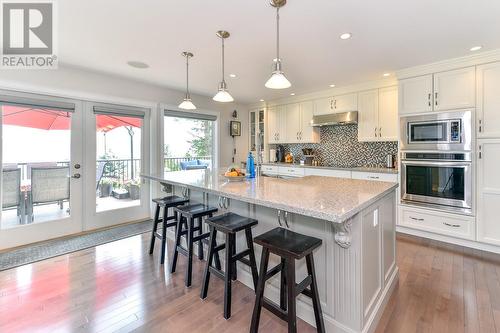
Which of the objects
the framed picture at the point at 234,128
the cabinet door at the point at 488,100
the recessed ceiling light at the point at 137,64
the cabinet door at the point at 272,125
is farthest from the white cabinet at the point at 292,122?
the recessed ceiling light at the point at 137,64

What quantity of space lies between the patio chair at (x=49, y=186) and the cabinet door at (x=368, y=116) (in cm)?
474

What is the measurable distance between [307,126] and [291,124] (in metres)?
0.40

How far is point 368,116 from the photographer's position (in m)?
4.15

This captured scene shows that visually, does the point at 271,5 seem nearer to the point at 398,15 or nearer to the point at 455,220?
the point at 398,15

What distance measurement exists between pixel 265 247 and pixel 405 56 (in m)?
3.00

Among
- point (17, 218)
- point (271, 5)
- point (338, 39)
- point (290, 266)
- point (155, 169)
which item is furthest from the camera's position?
point (155, 169)

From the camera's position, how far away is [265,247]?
1.58 meters

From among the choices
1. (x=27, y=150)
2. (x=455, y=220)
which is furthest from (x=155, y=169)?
(x=455, y=220)

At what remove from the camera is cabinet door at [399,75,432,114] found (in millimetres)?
3318

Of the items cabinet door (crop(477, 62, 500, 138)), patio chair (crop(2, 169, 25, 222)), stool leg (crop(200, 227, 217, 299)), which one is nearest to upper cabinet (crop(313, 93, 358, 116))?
cabinet door (crop(477, 62, 500, 138))

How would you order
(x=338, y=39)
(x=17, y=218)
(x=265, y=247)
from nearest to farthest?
(x=265, y=247)
(x=338, y=39)
(x=17, y=218)

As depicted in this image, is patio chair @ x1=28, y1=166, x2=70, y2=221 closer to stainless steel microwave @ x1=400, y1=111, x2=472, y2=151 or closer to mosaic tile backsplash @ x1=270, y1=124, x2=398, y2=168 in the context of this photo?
mosaic tile backsplash @ x1=270, y1=124, x2=398, y2=168

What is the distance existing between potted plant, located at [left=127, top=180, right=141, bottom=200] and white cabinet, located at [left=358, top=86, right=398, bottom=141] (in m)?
4.01

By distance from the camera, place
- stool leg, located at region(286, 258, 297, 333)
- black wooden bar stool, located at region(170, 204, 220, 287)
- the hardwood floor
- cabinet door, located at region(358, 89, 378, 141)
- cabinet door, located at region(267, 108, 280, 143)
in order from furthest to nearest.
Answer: cabinet door, located at region(267, 108, 280, 143) < cabinet door, located at region(358, 89, 378, 141) < black wooden bar stool, located at region(170, 204, 220, 287) < the hardwood floor < stool leg, located at region(286, 258, 297, 333)
